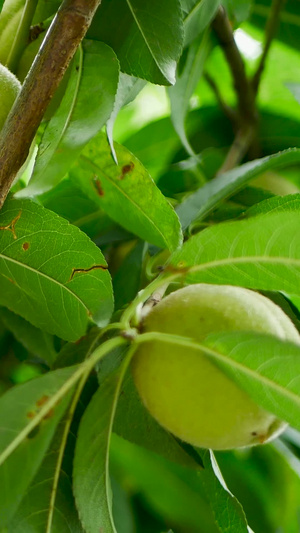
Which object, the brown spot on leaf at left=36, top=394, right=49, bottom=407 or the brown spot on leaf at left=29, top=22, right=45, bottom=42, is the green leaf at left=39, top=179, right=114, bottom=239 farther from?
the brown spot on leaf at left=36, top=394, right=49, bottom=407

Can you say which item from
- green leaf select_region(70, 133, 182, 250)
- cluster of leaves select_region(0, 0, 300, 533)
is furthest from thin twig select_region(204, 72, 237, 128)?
green leaf select_region(70, 133, 182, 250)

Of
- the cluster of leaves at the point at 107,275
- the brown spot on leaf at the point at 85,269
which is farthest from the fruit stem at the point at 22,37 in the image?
the brown spot on leaf at the point at 85,269

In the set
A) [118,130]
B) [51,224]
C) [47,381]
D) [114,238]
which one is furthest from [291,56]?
[47,381]

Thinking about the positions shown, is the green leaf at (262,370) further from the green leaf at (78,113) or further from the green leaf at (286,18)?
the green leaf at (286,18)

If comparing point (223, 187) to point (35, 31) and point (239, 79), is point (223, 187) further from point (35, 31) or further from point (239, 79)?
point (239, 79)

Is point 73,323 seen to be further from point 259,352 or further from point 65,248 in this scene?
point 259,352

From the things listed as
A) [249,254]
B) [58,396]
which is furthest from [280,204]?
[58,396]
